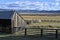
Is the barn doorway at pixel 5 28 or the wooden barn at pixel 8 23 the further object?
the barn doorway at pixel 5 28

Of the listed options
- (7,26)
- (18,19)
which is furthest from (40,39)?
(18,19)

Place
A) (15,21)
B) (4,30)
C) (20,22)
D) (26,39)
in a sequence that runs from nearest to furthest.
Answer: (26,39) < (4,30) < (15,21) < (20,22)

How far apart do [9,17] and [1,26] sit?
3.92ft

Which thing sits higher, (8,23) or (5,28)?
(8,23)

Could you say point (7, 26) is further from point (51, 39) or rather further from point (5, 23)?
point (51, 39)

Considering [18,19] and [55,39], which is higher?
[18,19]

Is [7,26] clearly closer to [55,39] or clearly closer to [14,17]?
[14,17]

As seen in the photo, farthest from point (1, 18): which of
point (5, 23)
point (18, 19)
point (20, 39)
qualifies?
point (20, 39)

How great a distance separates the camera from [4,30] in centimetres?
1814

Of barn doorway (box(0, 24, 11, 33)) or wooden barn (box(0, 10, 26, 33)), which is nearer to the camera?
wooden barn (box(0, 10, 26, 33))

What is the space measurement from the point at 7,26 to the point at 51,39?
6.55 m

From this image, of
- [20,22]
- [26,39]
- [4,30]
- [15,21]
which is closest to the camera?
A: [26,39]

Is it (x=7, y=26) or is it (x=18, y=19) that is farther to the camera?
(x=18, y=19)

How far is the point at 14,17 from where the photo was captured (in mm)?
19141
